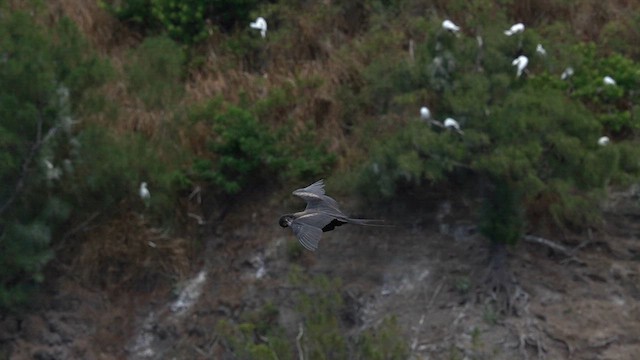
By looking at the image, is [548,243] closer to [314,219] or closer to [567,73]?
[567,73]

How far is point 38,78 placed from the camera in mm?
11906

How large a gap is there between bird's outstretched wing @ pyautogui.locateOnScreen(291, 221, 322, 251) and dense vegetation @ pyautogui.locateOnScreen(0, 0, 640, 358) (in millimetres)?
1944

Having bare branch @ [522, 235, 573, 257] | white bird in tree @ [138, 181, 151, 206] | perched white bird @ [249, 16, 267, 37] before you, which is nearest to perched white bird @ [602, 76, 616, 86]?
bare branch @ [522, 235, 573, 257]

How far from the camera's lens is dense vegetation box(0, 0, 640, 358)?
36.7ft

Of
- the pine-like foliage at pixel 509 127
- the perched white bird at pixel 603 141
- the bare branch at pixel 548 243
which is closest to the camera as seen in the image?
the pine-like foliage at pixel 509 127

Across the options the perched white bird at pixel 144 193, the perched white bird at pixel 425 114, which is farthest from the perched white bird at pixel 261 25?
the perched white bird at pixel 425 114

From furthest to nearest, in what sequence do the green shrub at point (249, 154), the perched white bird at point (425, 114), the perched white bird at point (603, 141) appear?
1. the green shrub at point (249, 154)
2. the perched white bird at point (425, 114)
3. the perched white bird at point (603, 141)

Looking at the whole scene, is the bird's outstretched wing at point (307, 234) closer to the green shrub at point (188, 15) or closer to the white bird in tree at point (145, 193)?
the white bird in tree at point (145, 193)

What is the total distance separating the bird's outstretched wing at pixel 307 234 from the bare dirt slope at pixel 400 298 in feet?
8.09

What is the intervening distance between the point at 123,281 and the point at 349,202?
187cm

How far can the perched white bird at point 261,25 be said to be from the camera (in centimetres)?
1393

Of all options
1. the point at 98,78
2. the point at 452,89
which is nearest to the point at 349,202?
the point at 452,89

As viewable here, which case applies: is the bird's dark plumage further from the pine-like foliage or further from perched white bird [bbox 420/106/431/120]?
perched white bird [bbox 420/106/431/120]

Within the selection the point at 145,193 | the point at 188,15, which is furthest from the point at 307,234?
the point at 188,15
